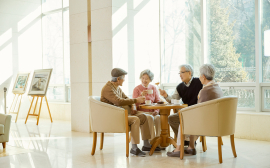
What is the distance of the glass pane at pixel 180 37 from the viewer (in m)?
6.45

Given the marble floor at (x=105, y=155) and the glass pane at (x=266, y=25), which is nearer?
the marble floor at (x=105, y=155)

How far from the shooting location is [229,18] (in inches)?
234

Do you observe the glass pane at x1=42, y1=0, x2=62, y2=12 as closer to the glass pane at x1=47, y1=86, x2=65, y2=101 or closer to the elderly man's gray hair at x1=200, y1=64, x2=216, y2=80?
the glass pane at x1=47, y1=86, x2=65, y2=101

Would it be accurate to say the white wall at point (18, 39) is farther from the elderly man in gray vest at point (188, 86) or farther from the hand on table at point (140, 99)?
the elderly man in gray vest at point (188, 86)

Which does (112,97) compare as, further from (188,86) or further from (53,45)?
(53,45)

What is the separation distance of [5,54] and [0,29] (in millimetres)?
724

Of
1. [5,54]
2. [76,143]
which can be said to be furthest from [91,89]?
[5,54]

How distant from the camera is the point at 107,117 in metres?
4.18

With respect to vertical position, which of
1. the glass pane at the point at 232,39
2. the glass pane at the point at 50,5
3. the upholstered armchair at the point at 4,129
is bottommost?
the upholstered armchair at the point at 4,129

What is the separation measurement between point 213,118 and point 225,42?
108 inches

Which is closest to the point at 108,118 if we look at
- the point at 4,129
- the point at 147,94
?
the point at 147,94

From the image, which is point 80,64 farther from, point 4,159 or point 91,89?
point 4,159

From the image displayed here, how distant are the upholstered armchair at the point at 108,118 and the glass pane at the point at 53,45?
17.0ft

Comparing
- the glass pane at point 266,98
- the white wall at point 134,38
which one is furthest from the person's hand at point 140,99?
the glass pane at point 266,98
